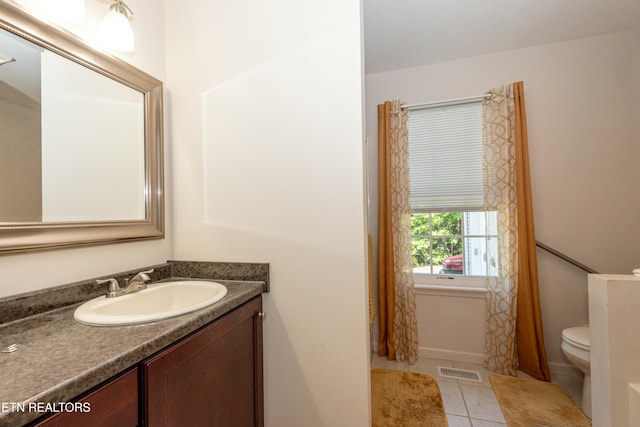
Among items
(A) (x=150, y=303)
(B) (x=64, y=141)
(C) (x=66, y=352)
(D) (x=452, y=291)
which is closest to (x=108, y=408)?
(C) (x=66, y=352)

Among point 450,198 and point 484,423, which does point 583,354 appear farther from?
point 450,198

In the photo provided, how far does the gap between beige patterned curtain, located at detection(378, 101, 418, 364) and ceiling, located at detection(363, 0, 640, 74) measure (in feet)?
1.61

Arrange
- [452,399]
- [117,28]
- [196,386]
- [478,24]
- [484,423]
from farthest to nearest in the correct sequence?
1. [478,24]
2. [452,399]
3. [484,423]
4. [117,28]
5. [196,386]

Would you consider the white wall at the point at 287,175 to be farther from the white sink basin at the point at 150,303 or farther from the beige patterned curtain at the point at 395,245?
the beige patterned curtain at the point at 395,245

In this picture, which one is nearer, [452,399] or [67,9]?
[67,9]

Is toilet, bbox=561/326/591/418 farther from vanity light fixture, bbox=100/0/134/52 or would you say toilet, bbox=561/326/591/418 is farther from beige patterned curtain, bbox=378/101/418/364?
vanity light fixture, bbox=100/0/134/52

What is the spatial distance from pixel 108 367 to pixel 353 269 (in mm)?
875

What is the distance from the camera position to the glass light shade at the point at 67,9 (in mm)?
921

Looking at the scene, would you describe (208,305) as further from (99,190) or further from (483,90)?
(483,90)

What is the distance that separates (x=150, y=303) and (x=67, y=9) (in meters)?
1.12

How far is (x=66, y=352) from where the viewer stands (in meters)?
0.62

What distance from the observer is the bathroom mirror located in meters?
0.86

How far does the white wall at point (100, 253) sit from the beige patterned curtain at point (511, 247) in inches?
90.7

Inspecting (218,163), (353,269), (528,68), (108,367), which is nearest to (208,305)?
(108,367)
